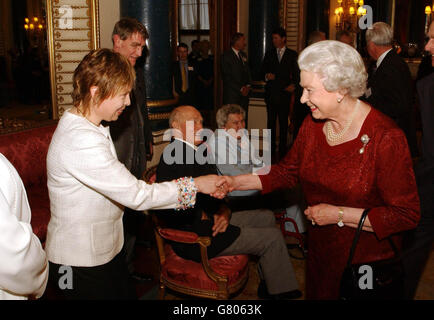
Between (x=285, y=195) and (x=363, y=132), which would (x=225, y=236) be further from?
(x=285, y=195)

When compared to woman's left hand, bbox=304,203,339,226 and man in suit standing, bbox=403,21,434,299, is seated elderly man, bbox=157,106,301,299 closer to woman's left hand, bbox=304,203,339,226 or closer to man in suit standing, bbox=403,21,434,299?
man in suit standing, bbox=403,21,434,299

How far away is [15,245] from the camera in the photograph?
1.35 m

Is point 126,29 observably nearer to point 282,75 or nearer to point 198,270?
point 198,270

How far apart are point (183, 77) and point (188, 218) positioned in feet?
21.2

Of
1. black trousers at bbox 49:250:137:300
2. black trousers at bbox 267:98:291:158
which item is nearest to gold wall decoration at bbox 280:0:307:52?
black trousers at bbox 267:98:291:158

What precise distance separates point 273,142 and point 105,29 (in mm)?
3855

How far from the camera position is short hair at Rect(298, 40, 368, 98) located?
2.00 m

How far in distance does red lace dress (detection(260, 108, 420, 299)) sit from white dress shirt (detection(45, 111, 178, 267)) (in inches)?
28.3

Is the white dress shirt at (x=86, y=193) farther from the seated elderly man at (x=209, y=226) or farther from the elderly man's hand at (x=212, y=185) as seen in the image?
the seated elderly man at (x=209, y=226)

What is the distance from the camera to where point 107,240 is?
212cm

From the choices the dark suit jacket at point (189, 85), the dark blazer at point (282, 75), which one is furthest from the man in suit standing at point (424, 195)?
the dark suit jacket at point (189, 85)

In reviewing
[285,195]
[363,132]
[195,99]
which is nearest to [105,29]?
[285,195]

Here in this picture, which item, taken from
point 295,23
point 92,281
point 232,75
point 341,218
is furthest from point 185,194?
point 295,23

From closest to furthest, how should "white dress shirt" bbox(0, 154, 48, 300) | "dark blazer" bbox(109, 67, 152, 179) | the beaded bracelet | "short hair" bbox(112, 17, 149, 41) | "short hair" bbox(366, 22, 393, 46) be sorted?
"white dress shirt" bbox(0, 154, 48, 300) → the beaded bracelet → "dark blazer" bbox(109, 67, 152, 179) → "short hair" bbox(112, 17, 149, 41) → "short hair" bbox(366, 22, 393, 46)
